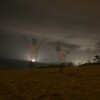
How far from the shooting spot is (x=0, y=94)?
1556 centimetres

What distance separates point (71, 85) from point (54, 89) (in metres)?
1.88

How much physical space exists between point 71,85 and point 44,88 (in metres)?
2.05

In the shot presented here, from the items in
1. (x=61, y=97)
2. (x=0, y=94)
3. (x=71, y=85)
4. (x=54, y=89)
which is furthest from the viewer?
(x=71, y=85)

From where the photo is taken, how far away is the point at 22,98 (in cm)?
1440

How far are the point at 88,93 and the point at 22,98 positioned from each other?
3678 millimetres

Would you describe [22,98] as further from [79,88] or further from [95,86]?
[95,86]

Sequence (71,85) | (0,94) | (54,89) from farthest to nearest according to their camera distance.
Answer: (71,85) < (54,89) < (0,94)

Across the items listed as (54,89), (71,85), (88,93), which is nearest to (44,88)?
(54,89)

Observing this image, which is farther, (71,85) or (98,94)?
(71,85)

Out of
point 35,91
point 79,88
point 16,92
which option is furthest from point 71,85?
point 16,92

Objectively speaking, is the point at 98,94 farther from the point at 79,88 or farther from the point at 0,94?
the point at 0,94

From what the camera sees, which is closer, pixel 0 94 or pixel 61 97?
pixel 61 97

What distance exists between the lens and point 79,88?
16828 mm

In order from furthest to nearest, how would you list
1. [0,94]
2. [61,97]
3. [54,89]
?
[54,89]
[0,94]
[61,97]
